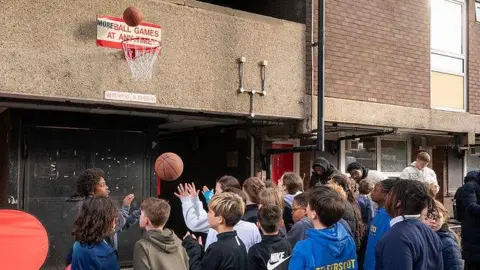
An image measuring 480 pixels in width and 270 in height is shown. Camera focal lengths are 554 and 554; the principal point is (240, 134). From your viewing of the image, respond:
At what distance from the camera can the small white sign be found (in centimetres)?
730

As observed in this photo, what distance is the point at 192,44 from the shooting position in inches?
317

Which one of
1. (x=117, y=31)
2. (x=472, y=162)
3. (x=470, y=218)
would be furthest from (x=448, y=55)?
(x=117, y=31)

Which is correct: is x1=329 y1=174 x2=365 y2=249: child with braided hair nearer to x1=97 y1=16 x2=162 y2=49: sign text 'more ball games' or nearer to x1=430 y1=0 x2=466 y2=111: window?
x1=97 y1=16 x2=162 y2=49: sign text 'more ball games'

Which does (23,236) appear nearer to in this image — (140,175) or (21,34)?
(21,34)

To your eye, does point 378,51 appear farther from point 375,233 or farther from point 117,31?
point 375,233

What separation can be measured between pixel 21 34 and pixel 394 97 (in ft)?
21.6

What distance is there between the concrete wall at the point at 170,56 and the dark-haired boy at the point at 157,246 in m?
3.02

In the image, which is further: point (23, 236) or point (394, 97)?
point (394, 97)

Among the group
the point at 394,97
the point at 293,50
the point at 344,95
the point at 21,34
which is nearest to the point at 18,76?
the point at 21,34

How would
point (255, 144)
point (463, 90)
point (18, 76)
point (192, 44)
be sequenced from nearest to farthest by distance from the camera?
point (18, 76) → point (192, 44) → point (255, 144) → point (463, 90)

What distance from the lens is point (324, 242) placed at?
4238 mm

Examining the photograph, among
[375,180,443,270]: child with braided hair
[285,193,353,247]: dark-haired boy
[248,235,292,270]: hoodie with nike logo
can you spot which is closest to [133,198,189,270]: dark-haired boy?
[248,235,292,270]: hoodie with nike logo

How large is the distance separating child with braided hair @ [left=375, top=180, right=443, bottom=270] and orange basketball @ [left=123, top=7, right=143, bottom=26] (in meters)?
4.33

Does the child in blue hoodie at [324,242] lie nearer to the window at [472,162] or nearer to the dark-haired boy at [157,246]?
the dark-haired boy at [157,246]
